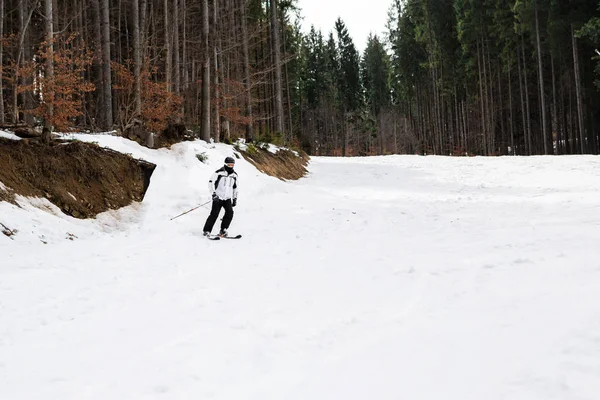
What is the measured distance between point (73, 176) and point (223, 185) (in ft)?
10.8

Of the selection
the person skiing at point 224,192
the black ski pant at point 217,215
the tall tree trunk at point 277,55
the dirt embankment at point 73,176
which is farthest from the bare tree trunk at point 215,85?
the black ski pant at point 217,215

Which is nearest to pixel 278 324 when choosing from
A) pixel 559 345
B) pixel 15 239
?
pixel 559 345

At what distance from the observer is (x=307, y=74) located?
218 feet

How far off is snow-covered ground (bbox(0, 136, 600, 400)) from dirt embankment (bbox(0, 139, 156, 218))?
1.54 feet

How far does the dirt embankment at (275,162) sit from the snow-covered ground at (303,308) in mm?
7300

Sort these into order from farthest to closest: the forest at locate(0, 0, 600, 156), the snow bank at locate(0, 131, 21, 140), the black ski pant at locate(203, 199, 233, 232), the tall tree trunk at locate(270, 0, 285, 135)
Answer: the tall tree trunk at locate(270, 0, 285, 135) → the forest at locate(0, 0, 600, 156) → the black ski pant at locate(203, 199, 233, 232) → the snow bank at locate(0, 131, 21, 140)

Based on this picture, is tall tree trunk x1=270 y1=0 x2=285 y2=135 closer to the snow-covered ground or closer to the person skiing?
the person skiing

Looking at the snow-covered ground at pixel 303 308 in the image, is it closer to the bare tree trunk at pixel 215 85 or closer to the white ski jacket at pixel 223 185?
the white ski jacket at pixel 223 185

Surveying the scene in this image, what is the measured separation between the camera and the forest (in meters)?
12.6

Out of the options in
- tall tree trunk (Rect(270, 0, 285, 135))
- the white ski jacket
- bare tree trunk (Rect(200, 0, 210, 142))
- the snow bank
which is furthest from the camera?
tall tree trunk (Rect(270, 0, 285, 135))

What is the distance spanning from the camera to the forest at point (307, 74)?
1259cm

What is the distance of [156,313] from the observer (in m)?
4.33

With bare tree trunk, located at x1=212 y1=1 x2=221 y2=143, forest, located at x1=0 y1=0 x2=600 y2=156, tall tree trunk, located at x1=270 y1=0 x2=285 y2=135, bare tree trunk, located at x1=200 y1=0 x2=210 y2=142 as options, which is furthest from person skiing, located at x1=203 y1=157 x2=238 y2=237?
tall tree trunk, located at x1=270 y1=0 x2=285 y2=135

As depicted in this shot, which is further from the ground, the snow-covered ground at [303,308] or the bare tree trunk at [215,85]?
the bare tree trunk at [215,85]
